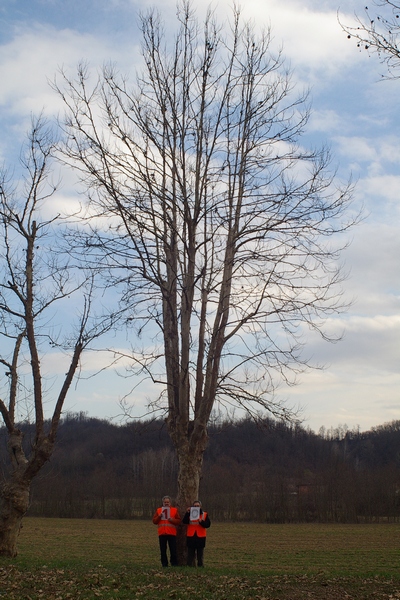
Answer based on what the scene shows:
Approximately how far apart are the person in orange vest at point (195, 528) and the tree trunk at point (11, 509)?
341 centimetres

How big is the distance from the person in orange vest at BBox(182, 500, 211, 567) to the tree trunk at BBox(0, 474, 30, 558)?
3.41 metres

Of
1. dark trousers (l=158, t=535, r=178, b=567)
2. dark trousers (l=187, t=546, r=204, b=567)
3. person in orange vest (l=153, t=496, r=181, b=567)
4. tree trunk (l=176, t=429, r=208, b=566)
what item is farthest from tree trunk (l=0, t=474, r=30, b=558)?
dark trousers (l=187, t=546, r=204, b=567)

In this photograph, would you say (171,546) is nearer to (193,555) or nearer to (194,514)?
(193,555)

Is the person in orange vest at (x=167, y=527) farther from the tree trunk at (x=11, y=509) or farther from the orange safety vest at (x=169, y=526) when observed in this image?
the tree trunk at (x=11, y=509)

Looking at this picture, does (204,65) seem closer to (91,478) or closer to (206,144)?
(206,144)

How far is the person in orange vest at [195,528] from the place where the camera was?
12.4 metres

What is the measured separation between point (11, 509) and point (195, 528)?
3832mm

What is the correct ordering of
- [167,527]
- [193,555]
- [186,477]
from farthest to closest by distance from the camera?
[193,555] < [186,477] < [167,527]

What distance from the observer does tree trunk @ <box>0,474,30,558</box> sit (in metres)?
12.7

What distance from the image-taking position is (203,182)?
13766mm

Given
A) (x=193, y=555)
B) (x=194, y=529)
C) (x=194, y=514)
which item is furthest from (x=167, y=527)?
(x=193, y=555)

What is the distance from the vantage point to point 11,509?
1273 cm

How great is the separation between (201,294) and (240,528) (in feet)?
127

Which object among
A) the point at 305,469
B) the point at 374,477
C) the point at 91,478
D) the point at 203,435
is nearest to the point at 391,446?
the point at 305,469
